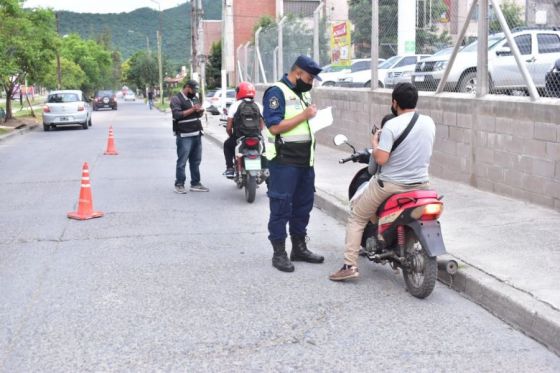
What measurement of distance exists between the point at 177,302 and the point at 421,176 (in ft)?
7.10

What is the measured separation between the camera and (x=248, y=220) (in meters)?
8.80

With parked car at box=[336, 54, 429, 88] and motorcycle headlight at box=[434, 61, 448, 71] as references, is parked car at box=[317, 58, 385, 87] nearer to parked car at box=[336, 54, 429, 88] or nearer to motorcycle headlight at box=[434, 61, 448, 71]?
parked car at box=[336, 54, 429, 88]

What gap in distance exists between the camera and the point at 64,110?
28.1 meters

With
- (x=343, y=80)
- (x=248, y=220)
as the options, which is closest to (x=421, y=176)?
(x=248, y=220)

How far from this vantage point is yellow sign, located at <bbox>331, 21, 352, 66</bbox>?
14781 millimetres

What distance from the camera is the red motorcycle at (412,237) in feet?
17.1

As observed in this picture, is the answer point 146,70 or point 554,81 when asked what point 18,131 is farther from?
point 146,70

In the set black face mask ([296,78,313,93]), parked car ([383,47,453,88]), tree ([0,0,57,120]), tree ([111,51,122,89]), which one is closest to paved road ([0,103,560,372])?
black face mask ([296,78,313,93])

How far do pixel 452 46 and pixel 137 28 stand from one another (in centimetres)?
17361

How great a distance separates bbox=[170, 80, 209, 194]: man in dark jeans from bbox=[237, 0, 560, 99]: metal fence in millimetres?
3764

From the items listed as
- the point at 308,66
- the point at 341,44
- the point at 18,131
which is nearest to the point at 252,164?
the point at 308,66

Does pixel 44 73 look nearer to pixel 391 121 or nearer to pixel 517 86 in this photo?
pixel 517 86

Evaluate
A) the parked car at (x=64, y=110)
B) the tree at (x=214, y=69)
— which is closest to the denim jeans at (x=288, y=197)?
the parked car at (x=64, y=110)

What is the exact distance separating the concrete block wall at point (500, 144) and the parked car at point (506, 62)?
0.84 feet
